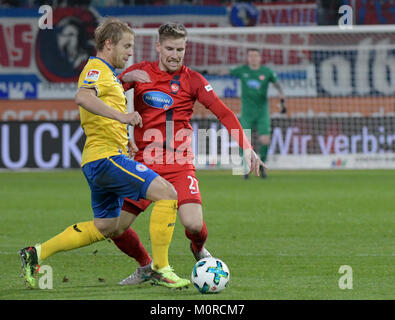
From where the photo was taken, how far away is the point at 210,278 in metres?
4.96

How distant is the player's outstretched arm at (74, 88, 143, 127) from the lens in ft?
15.6

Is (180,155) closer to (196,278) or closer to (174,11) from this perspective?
(196,278)

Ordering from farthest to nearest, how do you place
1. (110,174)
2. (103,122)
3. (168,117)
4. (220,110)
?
(168,117) < (220,110) < (103,122) < (110,174)

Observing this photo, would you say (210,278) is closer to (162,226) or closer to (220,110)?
(162,226)

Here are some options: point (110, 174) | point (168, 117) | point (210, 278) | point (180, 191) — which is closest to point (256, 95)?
point (168, 117)

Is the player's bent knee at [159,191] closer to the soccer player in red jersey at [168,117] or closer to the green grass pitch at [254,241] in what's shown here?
the soccer player in red jersey at [168,117]

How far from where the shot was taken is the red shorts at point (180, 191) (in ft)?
18.0

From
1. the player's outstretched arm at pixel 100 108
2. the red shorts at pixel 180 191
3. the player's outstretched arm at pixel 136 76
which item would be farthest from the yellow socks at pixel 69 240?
the player's outstretched arm at pixel 136 76

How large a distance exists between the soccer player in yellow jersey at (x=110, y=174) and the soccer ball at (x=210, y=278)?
144 mm

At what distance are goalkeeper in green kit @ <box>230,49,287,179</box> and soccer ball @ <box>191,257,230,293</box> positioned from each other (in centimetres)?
986

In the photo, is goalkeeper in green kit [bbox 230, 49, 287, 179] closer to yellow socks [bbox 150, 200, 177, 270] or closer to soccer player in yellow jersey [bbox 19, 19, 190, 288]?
soccer player in yellow jersey [bbox 19, 19, 190, 288]

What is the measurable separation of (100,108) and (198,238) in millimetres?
1304

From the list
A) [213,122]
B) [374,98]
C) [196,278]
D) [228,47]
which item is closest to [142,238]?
[196,278]

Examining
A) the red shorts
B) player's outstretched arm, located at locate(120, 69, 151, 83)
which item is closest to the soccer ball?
the red shorts
